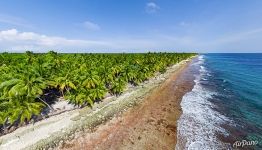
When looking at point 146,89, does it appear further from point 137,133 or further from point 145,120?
point 137,133

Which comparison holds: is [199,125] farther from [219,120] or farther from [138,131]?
[138,131]

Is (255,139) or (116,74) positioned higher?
(116,74)

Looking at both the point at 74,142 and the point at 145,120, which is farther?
the point at 145,120

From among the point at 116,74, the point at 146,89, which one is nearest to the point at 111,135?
the point at 146,89

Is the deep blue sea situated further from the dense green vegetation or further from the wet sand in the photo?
the dense green vegetation

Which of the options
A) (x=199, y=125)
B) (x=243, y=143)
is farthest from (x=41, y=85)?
(x=243, y=143)

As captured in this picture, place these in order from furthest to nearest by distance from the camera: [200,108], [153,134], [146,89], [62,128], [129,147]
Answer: [146,89], [200,108], [62,128], [153,134], [129,147]

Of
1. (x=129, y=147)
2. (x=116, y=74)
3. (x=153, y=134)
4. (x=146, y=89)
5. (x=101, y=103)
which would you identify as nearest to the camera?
(x=129, y=147)

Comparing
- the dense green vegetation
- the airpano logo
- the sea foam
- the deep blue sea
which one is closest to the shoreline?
the dense green vegetation
